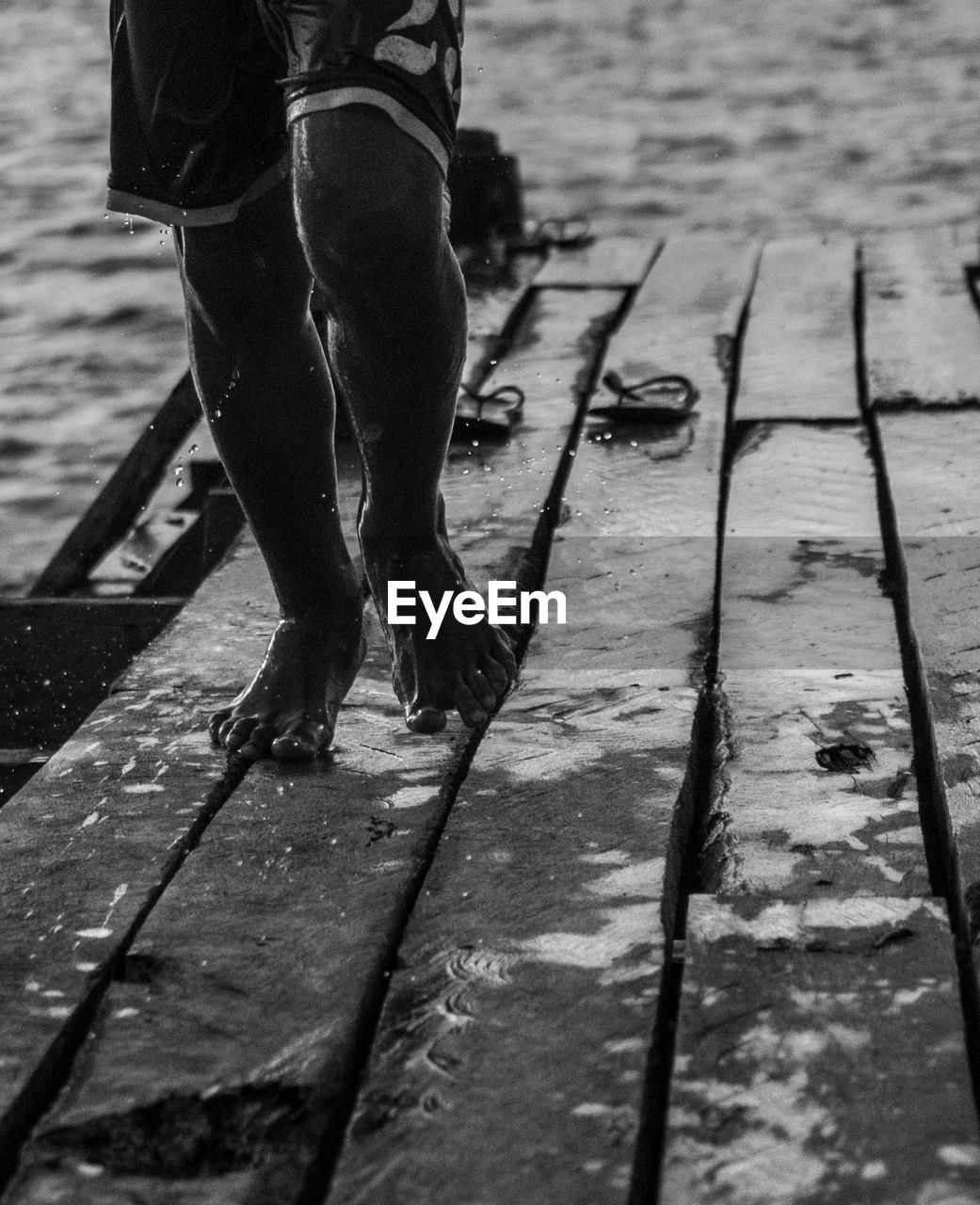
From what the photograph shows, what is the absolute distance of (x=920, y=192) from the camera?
12.4 metres

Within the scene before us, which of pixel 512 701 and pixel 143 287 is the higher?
pixel 512 701

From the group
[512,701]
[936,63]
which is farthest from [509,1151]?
[936,63]

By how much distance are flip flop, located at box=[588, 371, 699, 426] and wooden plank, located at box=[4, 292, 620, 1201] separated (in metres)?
1.17

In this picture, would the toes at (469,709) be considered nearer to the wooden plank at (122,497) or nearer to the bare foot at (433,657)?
the bare foot at (433,657)

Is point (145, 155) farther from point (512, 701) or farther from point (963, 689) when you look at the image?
point (963, 689)

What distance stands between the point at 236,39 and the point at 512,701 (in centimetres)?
85

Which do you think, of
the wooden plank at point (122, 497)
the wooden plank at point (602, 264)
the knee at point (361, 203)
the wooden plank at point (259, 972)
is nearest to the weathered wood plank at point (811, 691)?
the wooden plank at point (259, 972)

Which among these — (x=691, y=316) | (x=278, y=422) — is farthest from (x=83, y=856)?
(x=691, y=316)

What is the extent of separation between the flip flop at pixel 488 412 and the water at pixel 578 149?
7.39 feet

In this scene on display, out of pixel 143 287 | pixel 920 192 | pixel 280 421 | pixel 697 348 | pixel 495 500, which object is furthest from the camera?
pixel 920 192

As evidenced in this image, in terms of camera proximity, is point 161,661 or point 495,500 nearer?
point 161,661

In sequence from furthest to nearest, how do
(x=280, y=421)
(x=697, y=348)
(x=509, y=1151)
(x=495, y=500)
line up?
(x=697, y=348), (x=495, y=500), (x=280, y=421), (x=509, y=1151)

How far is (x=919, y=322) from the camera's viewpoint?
14.4 ft

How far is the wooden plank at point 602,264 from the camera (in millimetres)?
5039
